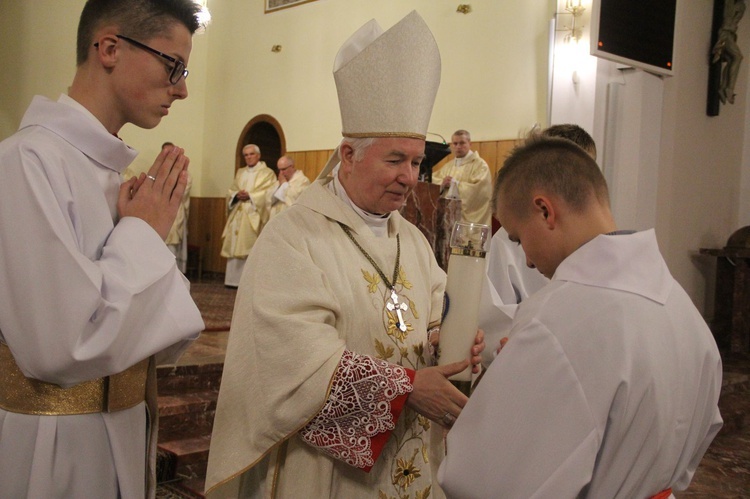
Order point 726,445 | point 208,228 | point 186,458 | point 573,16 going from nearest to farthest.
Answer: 1. point 186,458
2. point 726,445
3. point 573,16
4. point 208,228

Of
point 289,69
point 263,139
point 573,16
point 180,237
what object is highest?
point 289,69

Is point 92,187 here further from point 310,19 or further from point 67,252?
point 310,19

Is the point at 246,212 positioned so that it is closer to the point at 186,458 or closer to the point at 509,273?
the point at 186,458

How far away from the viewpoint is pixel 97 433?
150cm

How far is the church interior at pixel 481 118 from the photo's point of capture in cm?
525

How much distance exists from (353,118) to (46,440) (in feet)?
3.96

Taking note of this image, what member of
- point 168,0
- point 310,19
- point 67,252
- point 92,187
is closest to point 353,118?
point 168,0

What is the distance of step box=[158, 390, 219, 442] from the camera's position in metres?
4.07

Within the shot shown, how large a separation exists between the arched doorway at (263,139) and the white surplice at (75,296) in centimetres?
1102

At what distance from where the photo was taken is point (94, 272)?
1328 mm

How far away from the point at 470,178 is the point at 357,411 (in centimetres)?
697

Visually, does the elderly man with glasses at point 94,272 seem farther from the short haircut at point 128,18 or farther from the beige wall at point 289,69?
the beige wall at point 289,69

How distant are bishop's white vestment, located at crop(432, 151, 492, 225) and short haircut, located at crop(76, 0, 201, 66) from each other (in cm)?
692

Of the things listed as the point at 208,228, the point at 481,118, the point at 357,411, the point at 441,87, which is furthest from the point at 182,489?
the point at 208,228
